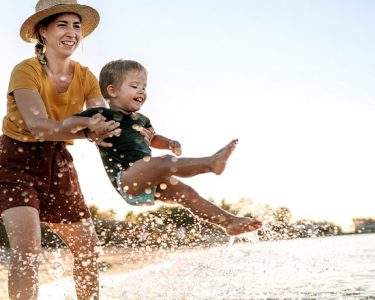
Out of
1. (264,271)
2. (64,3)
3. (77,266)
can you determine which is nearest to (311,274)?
(264,271)

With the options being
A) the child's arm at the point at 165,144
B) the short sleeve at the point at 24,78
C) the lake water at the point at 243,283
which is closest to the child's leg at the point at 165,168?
the child's arm at the point at 165,144

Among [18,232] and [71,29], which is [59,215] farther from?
[71,29]

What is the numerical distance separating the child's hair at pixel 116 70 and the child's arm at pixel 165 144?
0.46 metres

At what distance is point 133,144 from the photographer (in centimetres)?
376

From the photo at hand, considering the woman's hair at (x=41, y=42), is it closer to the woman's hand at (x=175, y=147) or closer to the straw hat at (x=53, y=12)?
the straw hat at (x=53, y=12)

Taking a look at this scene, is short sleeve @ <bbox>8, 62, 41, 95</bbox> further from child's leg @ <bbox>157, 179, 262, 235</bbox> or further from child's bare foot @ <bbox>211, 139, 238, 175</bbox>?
child's bare foot @ <bbox>211, 139, 238, 175</bbox>

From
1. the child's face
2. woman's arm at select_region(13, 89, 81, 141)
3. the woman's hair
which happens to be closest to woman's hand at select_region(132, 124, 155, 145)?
the child's face

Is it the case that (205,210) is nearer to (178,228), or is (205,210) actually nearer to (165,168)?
(165,168)

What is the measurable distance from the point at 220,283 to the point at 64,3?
320 cm

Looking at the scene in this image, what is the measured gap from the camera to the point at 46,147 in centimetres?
395

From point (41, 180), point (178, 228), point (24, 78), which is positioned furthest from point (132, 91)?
point (178, 228)

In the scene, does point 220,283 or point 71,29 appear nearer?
point 71,29

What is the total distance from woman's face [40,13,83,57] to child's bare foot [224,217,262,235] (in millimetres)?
1485

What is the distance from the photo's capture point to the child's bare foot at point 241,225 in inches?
155
